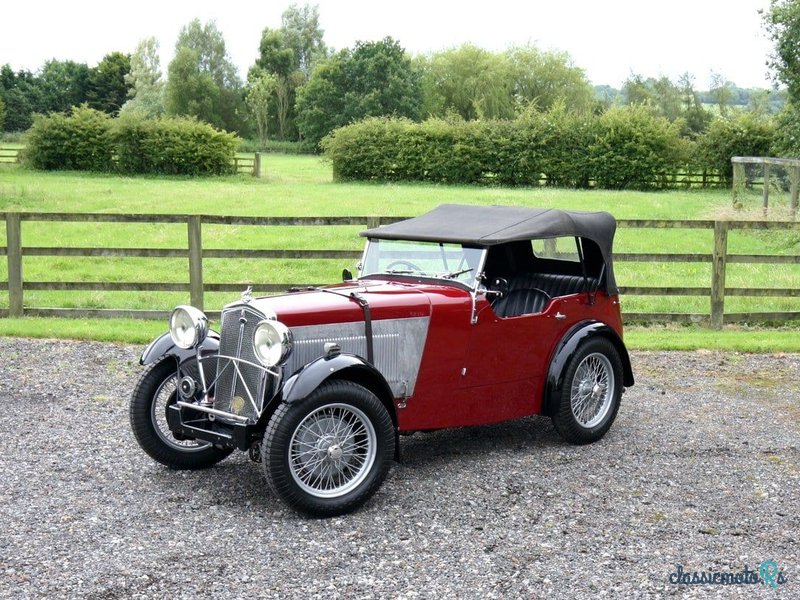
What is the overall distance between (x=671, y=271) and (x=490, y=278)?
9197mm

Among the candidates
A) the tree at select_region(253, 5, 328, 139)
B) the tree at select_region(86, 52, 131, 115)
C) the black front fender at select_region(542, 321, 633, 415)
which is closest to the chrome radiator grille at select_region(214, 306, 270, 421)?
the black front fender at select_region(542, 321, 633, 415)

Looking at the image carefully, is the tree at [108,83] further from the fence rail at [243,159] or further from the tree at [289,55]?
the fence rail at [243,159]

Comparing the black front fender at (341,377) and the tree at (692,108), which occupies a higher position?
the tree at (692,108)

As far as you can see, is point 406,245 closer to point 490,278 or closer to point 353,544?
point 490,278

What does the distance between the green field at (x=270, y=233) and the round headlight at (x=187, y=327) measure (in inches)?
180

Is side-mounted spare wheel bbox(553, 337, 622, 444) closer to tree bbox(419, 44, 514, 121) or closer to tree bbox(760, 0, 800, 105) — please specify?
tree bbox(760, 0, 800, 105)

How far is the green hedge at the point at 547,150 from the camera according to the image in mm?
35188

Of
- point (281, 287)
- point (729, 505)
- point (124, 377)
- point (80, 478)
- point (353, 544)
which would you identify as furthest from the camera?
point (281, 287)

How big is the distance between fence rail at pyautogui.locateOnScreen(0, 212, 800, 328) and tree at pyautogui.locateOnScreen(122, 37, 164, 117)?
6256cm

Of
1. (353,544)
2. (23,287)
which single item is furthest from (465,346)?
(23,287)

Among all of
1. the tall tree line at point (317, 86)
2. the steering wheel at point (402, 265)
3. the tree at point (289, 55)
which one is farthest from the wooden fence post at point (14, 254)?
the tree at point (289, 55)

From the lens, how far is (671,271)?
49.6 ft

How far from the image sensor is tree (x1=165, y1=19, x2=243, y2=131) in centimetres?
7175

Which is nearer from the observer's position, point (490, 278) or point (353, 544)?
point (353, 544)
